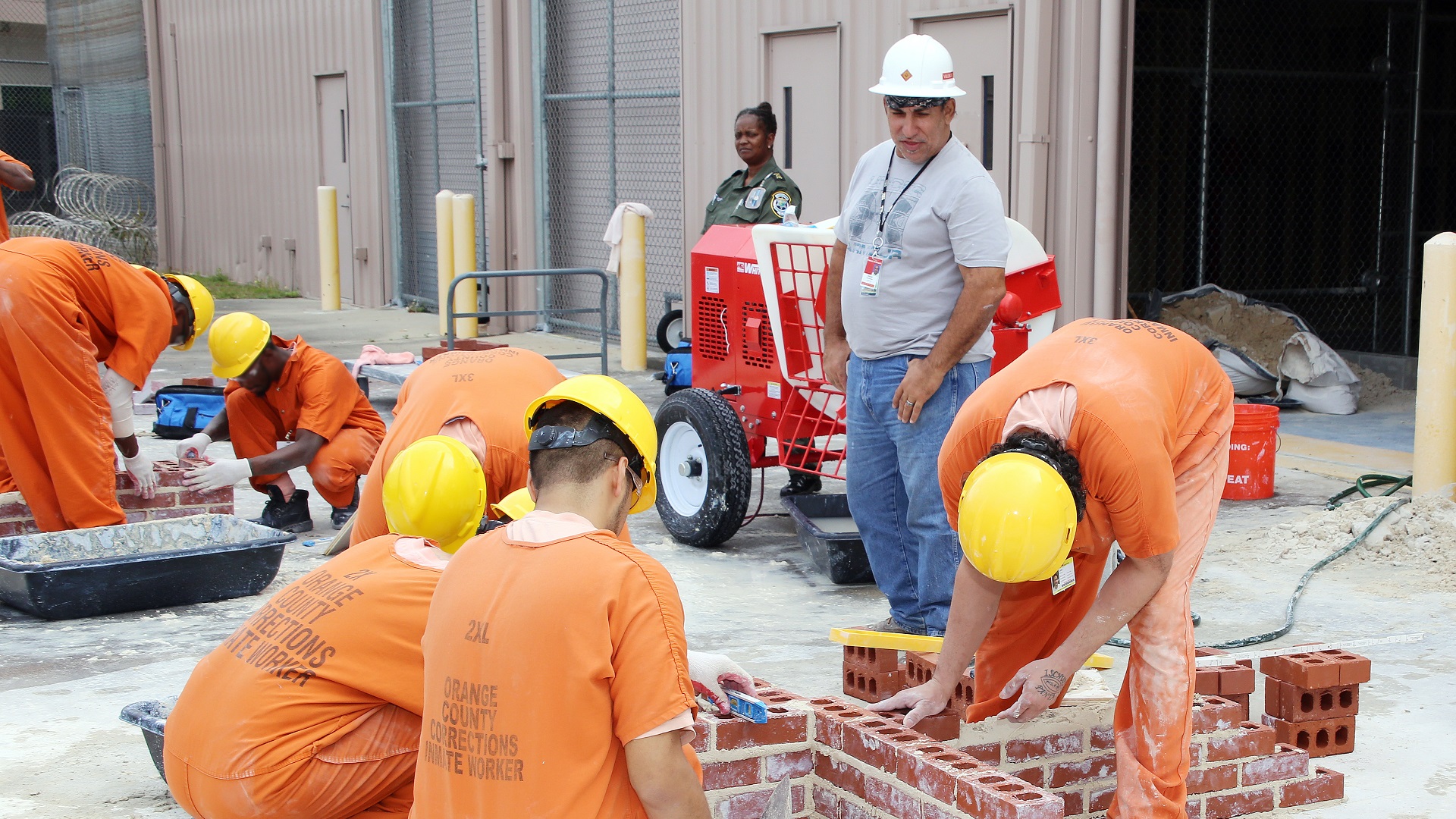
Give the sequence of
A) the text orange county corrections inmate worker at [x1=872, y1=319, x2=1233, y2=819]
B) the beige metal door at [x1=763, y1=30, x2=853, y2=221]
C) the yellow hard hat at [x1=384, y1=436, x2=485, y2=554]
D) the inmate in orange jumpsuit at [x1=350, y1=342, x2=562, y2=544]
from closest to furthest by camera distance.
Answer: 1. the text orange county corrections inmate worker at [x1=872, y1=319, x2=1233, y2=819]
2. the yellow hard hat at [x1=384, y1=436, x2=485, y2=554]
3. the inmate in orange jumpsuit at [x1=350, y1=342, x2=562, y2=544]
4. the beige metal door at [x1=763, y1=30, x2=853, y2=221]

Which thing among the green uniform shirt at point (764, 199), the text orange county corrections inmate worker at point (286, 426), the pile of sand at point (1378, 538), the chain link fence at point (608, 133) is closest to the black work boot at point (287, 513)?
the text orange county corrections inmate worker at point (286, 426)

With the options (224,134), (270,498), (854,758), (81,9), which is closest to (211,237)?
(224,134)

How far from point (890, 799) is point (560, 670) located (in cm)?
131

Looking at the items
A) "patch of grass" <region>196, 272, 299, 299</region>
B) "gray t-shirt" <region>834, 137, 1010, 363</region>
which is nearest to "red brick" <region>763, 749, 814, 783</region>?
"gray t-shirt" <region>834, 137, 1010, 363</region>

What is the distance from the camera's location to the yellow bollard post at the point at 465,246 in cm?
1462

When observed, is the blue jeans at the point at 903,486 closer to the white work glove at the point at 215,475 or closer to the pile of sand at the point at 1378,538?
the pile of sand at the point at 1378,538

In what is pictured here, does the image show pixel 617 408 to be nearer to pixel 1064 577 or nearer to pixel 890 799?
pixel 890 799

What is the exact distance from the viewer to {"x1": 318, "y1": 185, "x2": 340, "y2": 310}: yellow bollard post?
18.2 m

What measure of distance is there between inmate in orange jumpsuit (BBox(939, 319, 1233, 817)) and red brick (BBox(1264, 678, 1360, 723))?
2.52 feet

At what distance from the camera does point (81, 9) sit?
80.0 feet

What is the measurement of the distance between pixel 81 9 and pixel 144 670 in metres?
22.7

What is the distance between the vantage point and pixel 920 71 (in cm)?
484

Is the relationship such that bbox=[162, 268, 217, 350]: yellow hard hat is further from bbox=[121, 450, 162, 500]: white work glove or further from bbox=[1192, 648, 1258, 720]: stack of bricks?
bbox=[1192, 648, 1258, 720]: stack of bricks

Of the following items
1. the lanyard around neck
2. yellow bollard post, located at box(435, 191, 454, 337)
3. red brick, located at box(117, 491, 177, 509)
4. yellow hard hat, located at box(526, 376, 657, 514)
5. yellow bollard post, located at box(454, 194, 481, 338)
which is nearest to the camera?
yellow hard hat, located at box(526, 376, 657, 514)
